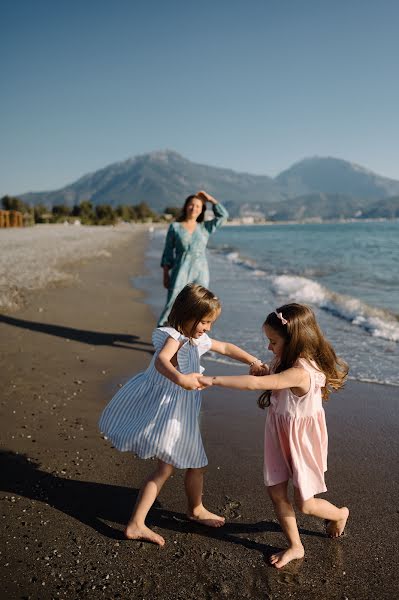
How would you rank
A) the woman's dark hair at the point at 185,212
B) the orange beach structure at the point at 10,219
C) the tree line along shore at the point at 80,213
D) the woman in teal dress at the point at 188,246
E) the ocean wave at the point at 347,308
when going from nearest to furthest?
1. the woman's dark hair at the point at 185,212
2. the woman in teal dress at the point at 188,246
3. the ocean wave at the point at 347,308
4. the orange beach structure at the point at 10,219
5. the tree line along shore at the point at 80,213

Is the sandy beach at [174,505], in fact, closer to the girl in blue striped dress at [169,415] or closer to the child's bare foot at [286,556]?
Answer: the child's bare foot at [286,556]

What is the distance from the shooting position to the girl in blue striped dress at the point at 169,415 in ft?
8.33

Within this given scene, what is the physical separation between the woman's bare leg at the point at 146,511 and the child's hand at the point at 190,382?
52cm

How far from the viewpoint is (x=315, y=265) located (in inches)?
866

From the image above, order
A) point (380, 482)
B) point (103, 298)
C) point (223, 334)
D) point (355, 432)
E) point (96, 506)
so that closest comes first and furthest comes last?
point (96, 506) → point (380, 482) → point (355, 432) → point (223, 334) → point (103, 298)

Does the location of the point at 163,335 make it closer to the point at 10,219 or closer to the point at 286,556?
the point at 286,556

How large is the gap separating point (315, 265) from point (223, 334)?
15693 millimetres

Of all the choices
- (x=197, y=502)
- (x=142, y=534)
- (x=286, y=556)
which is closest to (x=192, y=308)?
(x=197, y=502)

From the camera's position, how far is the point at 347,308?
31.9ft

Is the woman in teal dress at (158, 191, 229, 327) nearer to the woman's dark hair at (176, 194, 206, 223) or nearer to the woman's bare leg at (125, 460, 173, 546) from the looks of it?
the woman's dark hair at (176, 194, 206, 223)

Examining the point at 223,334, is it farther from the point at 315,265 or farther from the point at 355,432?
the point at 315,265

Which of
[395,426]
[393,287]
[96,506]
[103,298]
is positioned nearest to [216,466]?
[96,506]

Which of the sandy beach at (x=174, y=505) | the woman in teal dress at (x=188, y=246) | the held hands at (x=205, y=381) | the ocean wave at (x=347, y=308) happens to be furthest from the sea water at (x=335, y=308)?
the held hands at (x=205, y=381)

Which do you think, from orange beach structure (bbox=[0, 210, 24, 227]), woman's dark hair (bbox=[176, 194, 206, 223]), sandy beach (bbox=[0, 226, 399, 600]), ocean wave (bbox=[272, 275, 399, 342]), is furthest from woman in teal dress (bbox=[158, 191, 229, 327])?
orange beach structure (bbox=[0, 210, 24, 227])
